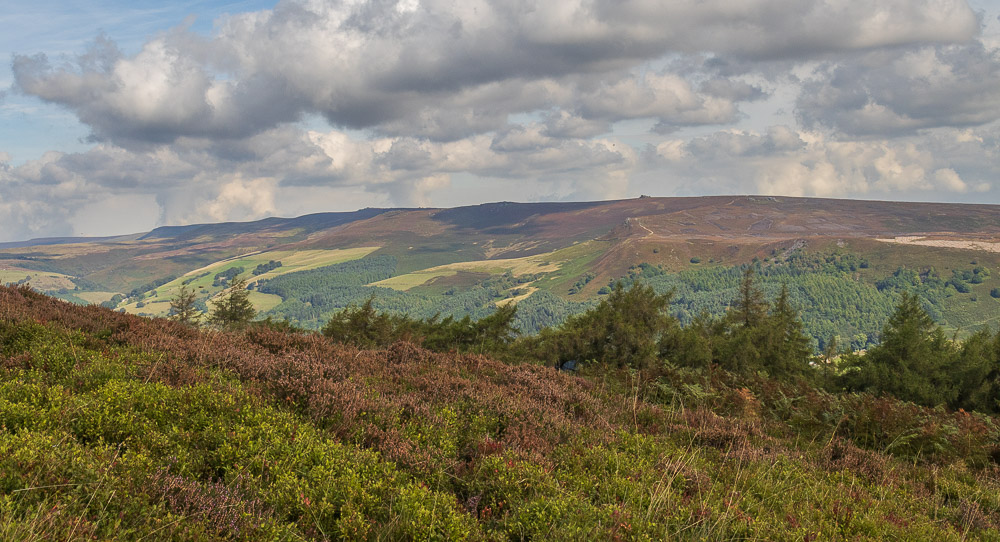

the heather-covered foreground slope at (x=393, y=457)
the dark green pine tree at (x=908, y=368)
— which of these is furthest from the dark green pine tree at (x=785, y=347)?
the heather-covered foreground slope at (x=393, y=457)

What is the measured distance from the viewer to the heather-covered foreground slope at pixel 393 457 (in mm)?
4285

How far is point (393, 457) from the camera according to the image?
5.91 metres

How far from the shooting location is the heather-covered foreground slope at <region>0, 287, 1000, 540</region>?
14.1ft

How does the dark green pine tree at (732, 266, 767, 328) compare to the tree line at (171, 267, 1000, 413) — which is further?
the dark green pine tree at (732, 266, 767, 328)

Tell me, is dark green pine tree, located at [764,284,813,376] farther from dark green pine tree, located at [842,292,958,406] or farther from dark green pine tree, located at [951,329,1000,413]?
dark green pine tree, located at [951,329,1000,413]

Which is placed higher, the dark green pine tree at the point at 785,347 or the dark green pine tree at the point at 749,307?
the dark green pine tree at the point at 749,307

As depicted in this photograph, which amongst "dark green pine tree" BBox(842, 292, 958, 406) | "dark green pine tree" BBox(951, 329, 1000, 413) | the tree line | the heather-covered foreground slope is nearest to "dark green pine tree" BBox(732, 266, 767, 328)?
the tree line

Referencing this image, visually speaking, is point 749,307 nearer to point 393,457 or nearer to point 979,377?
A: point 979,377

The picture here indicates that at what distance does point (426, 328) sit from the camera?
37.3 meters

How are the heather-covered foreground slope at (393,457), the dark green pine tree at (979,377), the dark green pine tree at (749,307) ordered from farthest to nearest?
the dark green pine tree at (749,307) < the dark green pine tree at (979,377) < the heather-covered foreground slope at (393,457)

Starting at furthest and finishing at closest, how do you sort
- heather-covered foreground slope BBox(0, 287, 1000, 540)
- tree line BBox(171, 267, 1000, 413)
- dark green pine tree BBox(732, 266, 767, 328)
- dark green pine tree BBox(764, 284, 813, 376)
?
dark green pine tree BBox(732, 266, 767, 328)
dark green pine tree BBox(764, 284, 813, 376)
tree line BBox(171, 267, 1000, 413)
heather-covered foreground slope BBox(0, 287, 1000, 540)

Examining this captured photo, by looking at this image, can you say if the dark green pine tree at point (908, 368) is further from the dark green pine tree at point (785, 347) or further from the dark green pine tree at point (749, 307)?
the dark green pine tree at point (749, 307)

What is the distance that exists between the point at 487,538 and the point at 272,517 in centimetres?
204

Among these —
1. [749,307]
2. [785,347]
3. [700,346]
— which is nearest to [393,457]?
[700,346]
